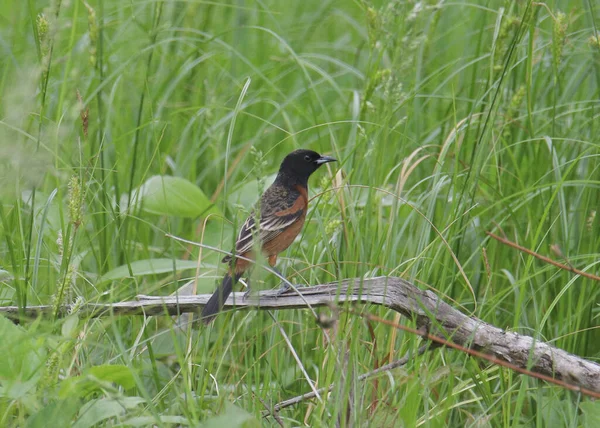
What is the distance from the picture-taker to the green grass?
2.63 meters

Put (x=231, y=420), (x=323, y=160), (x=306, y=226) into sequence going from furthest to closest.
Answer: (x=323, y=160) → (x=306, y=226) → (x=231, y=420)

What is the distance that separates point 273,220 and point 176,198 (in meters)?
0.51

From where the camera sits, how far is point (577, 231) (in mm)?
3977

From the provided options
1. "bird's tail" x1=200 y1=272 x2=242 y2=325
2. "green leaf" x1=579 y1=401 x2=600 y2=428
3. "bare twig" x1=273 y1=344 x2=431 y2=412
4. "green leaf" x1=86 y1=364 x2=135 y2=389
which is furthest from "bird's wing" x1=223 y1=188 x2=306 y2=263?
"green leaf" x1=579 y1=401 x2=600 y2=428

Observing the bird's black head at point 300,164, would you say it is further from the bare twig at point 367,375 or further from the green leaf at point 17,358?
the green leaf at point 17,358

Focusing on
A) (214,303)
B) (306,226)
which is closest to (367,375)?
(214,303)

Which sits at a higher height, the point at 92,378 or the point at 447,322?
the point at 92,378

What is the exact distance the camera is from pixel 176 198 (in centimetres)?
409

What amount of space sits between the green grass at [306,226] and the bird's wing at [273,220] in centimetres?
10

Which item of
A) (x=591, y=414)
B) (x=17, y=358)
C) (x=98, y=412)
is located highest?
(x=17, y=358)

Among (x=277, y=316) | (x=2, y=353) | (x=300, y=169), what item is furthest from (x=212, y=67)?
(x=2, y=353)

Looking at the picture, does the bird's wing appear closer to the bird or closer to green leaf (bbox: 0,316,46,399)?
the bird

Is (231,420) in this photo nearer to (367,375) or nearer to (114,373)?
(114,373)

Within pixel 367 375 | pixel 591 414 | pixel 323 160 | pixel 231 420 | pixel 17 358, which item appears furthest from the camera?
pixel 323 160
